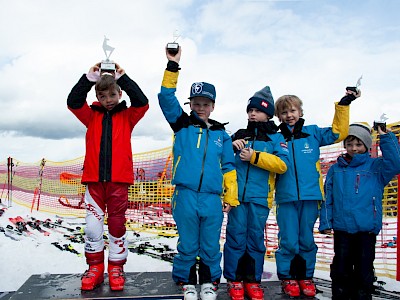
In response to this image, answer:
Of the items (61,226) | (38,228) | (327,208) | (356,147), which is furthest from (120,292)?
(61,226)

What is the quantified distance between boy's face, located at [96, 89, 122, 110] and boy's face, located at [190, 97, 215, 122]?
27.4 inches

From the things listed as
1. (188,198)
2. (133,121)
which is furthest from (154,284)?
(133,121)

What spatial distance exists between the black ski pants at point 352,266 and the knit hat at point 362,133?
845 mm

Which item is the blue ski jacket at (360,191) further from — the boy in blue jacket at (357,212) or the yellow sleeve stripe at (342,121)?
the yellow sleeve stripe at (342,121)

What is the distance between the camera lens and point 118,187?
3.23 metres

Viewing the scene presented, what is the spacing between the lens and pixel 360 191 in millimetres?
3299

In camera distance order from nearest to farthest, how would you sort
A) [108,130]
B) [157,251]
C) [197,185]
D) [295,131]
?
1. [197,185]
2. [108,130]
3. [295,131]
4. [157,251]

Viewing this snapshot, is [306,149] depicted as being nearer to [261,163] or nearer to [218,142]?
[261,163]

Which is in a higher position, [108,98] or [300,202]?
[108,98]

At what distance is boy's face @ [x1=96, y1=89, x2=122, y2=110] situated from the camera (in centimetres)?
333

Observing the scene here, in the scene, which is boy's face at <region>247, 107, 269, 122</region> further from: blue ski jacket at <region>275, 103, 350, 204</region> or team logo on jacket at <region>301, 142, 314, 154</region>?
team logo on jacket at <region>301, 142, 314, 154</region>

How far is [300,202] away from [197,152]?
1.10 m

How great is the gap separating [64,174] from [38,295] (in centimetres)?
1053

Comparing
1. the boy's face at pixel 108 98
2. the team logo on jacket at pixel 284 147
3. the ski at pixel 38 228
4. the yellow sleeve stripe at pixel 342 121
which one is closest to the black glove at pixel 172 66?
the boy's face at pixel 108 98
